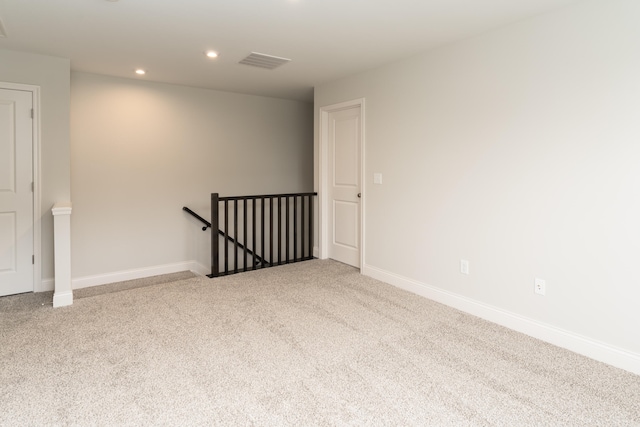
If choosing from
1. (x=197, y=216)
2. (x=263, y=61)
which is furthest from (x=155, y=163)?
(x=263, y=61)

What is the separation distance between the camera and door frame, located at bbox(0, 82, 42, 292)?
138 inches

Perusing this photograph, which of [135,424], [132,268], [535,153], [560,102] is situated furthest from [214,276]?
[560,102]

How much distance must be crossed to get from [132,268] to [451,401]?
3.96m

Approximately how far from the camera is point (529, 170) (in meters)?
2.68

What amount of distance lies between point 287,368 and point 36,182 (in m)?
3.12

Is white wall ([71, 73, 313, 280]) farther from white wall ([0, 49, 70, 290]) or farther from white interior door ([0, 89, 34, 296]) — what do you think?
white interior door ([0, 89, 34, 296])

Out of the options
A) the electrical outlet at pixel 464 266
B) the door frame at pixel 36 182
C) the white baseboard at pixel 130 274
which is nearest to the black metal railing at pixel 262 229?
the white baseboard at pixel 130 274

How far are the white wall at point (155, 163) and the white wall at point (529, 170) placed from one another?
2301 mm

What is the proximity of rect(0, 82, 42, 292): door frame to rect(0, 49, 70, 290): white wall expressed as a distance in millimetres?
19

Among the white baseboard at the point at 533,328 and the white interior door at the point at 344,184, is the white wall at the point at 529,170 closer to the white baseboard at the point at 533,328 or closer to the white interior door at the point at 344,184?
the white baseboard at the point at 533,328

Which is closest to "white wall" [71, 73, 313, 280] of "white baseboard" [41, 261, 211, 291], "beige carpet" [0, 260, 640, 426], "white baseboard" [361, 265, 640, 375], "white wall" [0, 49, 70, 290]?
"white baseboard" [41, 261, 211, 291]

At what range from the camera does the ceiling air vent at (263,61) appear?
3.54 meters

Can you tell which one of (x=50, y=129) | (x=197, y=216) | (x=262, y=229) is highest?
(x=50, y=129)

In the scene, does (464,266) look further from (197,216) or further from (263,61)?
(197,216)
